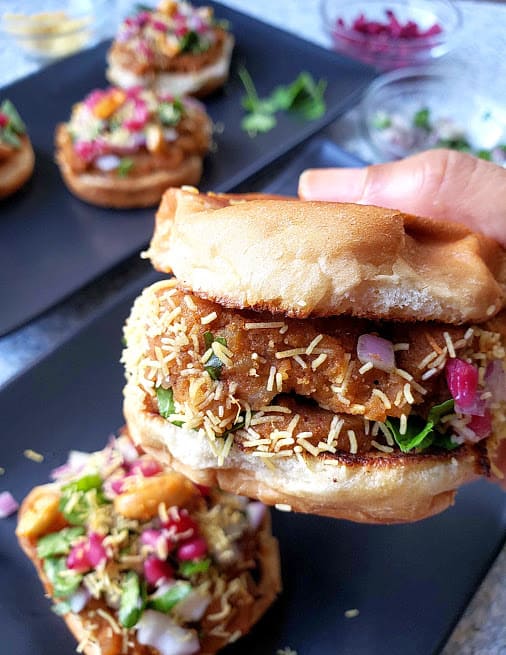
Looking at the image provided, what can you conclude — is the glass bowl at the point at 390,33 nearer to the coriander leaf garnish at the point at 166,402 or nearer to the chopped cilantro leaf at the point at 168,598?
the coriander leaf garnish at the point at 166,402

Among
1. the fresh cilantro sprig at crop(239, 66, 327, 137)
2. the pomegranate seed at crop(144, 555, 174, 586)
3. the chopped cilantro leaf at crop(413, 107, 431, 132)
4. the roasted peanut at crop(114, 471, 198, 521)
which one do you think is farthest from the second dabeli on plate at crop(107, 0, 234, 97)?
the pomegranate seed at crop(144, 555, 174, 586)

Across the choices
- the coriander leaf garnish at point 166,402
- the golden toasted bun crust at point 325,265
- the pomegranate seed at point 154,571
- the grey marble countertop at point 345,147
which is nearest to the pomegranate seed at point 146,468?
the pomegranate seed at point 154,571

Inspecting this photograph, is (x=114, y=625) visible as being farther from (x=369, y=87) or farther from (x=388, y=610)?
(x=369, y=87)

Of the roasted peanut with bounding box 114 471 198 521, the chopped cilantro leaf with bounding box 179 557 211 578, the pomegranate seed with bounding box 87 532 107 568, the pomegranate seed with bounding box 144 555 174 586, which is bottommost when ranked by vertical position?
the chopped cilantro leaf with bounding box 179 557 211 578

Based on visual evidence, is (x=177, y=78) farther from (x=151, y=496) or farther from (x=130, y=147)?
(x=151, y=496)

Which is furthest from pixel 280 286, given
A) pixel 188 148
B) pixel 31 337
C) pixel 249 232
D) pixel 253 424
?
pixel 188 148

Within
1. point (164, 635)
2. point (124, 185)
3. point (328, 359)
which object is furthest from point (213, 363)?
point (124, 185)

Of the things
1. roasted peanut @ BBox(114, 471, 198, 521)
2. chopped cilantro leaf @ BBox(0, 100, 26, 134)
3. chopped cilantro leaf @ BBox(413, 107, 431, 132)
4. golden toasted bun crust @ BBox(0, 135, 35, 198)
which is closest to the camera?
roasted peanut @ BBox(114, 471, 198, 521)

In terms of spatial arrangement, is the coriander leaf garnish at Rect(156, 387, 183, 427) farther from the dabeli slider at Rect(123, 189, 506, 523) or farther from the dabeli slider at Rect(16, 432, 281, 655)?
the dabeli slider at Rect(16, 432, 281, 655)
